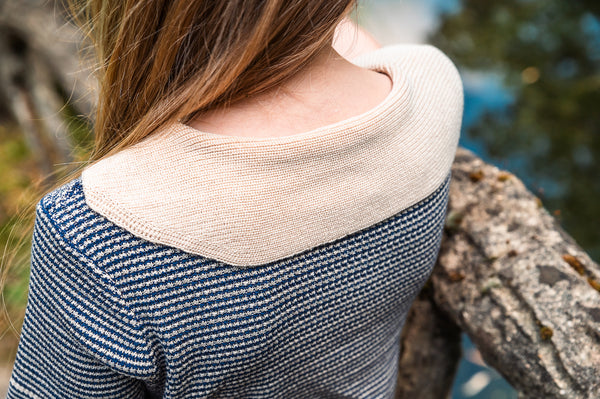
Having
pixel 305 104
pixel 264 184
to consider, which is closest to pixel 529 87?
pixel 305 104

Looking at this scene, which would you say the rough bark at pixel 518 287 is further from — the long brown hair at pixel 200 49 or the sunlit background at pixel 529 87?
the sunlit background at pixel 529 87

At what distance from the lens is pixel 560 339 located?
0.96 metres

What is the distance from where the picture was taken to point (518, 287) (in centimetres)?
106

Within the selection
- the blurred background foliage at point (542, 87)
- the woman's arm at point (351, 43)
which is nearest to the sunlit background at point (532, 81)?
the blurred background foliage at point (542, 87)

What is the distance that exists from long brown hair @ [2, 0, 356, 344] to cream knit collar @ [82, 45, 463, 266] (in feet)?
0.20

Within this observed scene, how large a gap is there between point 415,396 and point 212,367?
2.97 feet

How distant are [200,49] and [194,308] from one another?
40 cm

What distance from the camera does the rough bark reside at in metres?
0.95

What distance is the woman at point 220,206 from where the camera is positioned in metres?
0.68

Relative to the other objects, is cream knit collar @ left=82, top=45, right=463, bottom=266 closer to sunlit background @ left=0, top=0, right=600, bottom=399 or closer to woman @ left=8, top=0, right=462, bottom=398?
woman @ left=8, top=0, right=462, bottom=398

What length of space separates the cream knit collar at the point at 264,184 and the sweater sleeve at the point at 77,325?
9 cm

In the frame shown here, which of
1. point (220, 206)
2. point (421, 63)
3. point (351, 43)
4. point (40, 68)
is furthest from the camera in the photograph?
point (40, 68)

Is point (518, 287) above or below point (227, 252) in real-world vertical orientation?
below

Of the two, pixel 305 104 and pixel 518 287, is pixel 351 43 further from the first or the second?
Result: pixel 518 287
